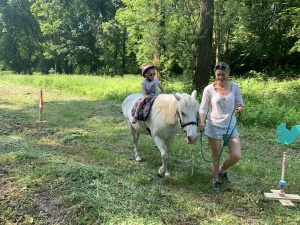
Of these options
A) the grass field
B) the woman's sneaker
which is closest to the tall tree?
the grass field

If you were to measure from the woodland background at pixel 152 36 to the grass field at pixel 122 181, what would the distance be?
186 inches

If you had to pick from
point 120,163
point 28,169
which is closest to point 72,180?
point 28,169

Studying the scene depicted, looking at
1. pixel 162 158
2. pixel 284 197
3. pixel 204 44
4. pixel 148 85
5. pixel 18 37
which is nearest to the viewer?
pixel 284 197

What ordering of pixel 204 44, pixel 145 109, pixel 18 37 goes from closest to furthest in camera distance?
pixel 145 109 < pixel 204 44 < pixel 18 37

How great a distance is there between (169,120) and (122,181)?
3.78 ft

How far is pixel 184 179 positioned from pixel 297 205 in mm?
1587

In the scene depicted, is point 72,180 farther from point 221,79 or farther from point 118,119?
point 118,119

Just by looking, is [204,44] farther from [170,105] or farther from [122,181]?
[122,181]

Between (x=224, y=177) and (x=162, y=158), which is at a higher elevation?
(x=162, y=158)

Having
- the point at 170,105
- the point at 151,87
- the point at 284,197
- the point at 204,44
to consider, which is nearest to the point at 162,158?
the point at 170,105

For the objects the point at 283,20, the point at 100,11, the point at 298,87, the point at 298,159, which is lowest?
the point at 298,159

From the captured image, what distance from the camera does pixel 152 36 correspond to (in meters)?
12.8

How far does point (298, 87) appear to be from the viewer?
12352mm

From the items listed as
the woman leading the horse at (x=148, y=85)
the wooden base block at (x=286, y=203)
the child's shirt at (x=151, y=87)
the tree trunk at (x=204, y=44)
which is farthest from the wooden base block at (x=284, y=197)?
the tree trunk at (x=204, y=44)
